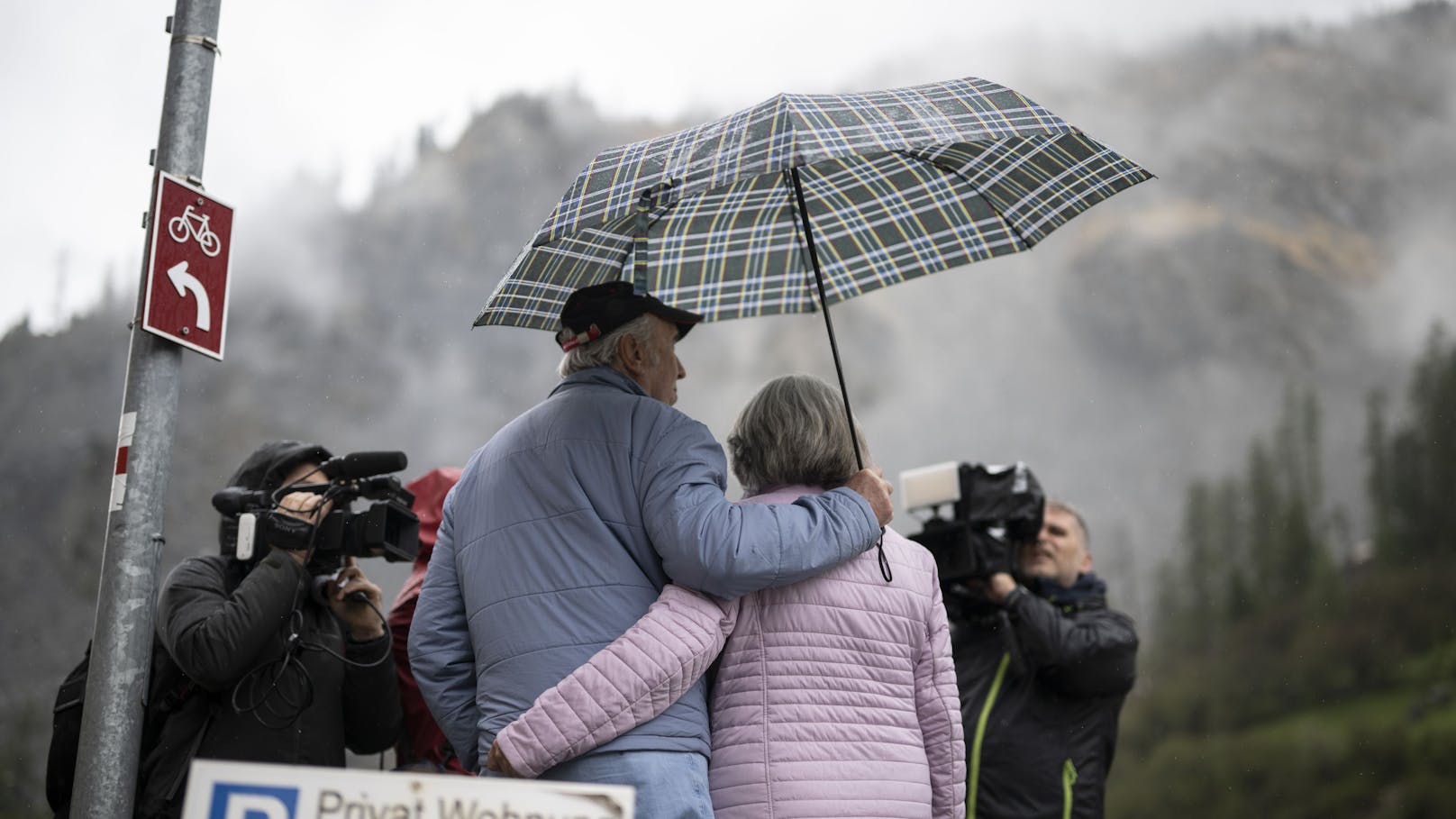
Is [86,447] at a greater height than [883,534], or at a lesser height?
greater

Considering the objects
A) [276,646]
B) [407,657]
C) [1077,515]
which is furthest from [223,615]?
[1077,515]

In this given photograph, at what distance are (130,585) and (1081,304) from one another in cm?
1119

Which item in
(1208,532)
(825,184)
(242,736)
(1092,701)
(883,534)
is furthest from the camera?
(1208,532)

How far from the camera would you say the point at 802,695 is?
201 centimetres

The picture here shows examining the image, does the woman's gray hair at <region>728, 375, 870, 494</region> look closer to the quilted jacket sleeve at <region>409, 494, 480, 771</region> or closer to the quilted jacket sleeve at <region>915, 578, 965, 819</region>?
the quilted jacket sleeve at <region>915, 578, 965, 819</region>

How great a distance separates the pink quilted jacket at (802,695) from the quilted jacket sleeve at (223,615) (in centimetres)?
90

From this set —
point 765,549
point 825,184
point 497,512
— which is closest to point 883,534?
point 765,549

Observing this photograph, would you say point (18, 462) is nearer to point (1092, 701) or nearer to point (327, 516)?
point (327, 516)

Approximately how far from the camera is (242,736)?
8.20 ft

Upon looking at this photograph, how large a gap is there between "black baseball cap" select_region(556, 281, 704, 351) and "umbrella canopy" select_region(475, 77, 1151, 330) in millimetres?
133

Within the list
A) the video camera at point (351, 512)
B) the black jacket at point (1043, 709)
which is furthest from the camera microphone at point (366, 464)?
the black jacket at point (1043, 709)

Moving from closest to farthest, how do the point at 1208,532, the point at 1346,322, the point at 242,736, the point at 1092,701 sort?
the point at 242,736 → the point at 1092,701 → the point at 1208,532 → the point at 1346,322

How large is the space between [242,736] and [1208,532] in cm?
972

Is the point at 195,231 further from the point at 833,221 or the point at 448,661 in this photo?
the point at 833,221
